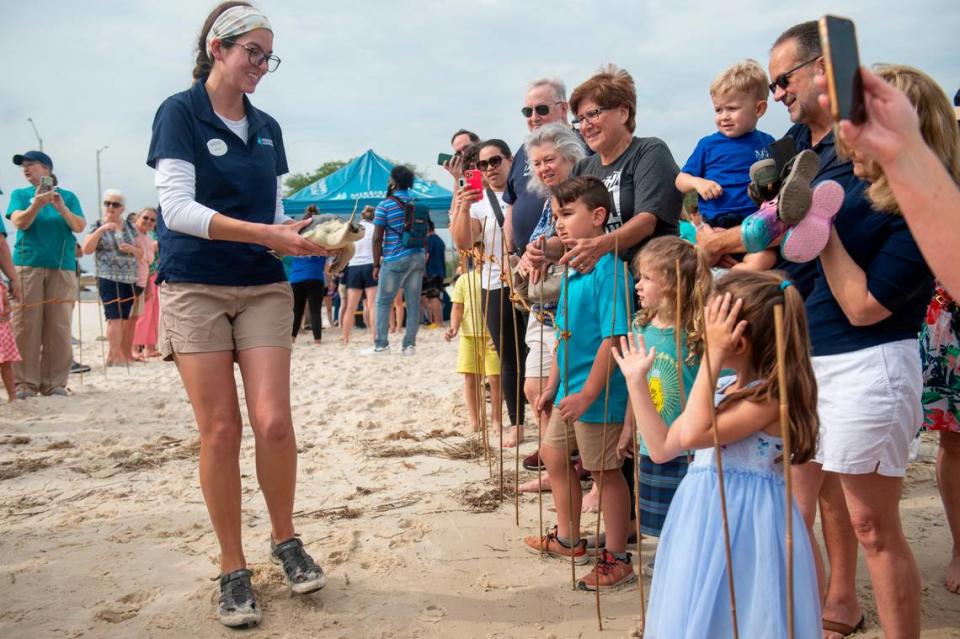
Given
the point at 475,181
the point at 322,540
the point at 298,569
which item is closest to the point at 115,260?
the point at 475,181

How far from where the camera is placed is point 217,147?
8.57 ft

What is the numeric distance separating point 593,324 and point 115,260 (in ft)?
20.4

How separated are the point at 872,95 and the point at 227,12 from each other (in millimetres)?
2117

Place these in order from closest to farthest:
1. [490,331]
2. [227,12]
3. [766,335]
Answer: [766,335] < [227,12] < [490,331]

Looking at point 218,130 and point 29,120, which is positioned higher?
point 29,120

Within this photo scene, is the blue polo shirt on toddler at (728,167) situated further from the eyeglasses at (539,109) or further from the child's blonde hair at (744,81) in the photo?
the eyeglasses at (539,109)

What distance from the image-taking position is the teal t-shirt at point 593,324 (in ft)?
9.25

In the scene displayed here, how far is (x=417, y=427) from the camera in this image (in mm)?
5309

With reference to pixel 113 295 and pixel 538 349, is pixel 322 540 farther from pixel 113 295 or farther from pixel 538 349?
pixel 113 295

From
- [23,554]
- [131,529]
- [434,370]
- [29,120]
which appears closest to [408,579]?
[131,529]

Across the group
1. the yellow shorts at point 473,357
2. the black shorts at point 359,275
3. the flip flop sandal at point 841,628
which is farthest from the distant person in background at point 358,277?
the flip flop sandal at point 841,628

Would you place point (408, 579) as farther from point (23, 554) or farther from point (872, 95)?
point (872, 95)

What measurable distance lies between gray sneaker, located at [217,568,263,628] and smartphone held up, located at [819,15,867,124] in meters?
2.17

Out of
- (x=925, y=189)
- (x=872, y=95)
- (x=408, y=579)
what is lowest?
(x=408, y=579)
